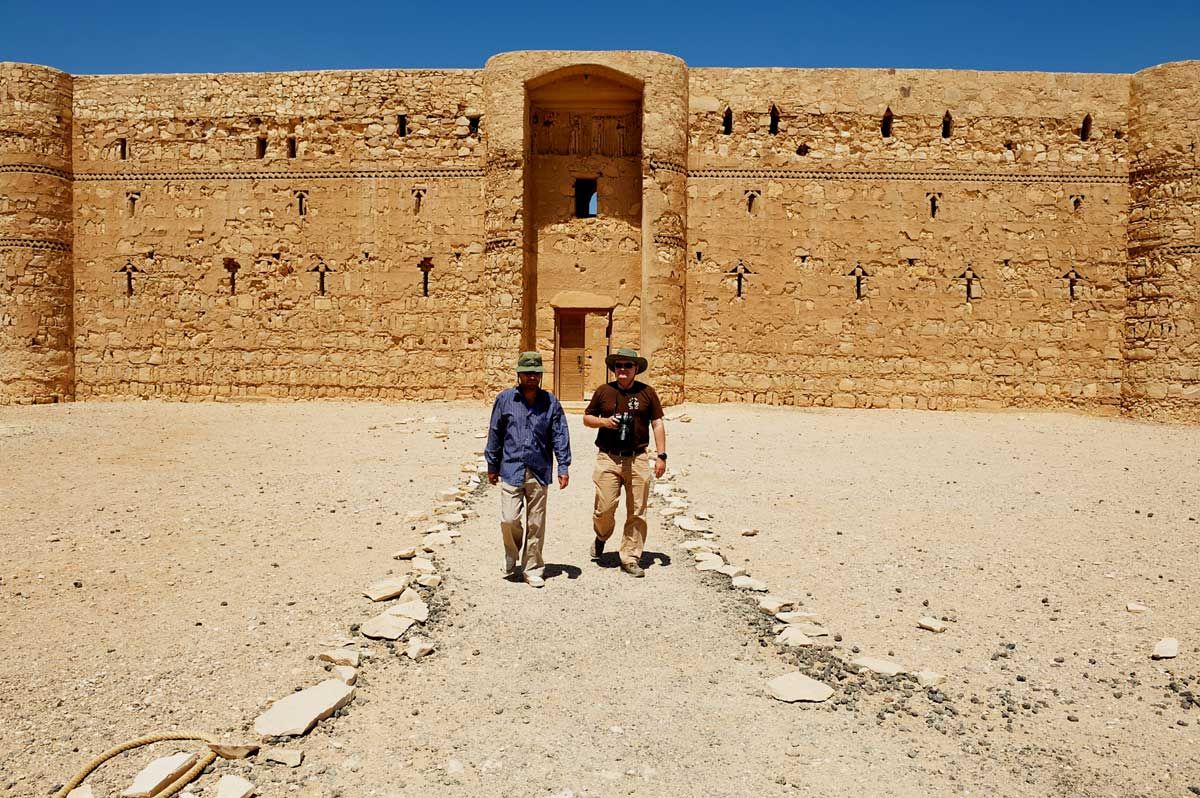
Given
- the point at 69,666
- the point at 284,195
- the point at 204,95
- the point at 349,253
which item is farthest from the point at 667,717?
the point at 204,95

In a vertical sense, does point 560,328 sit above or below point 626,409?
above

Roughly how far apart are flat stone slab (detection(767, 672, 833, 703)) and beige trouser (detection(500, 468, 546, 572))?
2.33 meters

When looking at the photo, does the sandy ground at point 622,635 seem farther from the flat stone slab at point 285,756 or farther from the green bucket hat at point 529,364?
the green bucket hat at point 529,364

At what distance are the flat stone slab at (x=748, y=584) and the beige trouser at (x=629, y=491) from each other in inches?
32.8

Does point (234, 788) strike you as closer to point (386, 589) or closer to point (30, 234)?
point (386, 589)

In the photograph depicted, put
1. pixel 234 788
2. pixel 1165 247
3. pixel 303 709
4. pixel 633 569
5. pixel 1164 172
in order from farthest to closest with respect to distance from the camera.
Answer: pixel 1164 172 → pixel 1165 247 → pixel 633 569 → pixel 303 709 → pixel 234 788

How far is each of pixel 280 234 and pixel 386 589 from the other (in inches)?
570

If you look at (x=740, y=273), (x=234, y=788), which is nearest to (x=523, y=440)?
(x=234, y=788)

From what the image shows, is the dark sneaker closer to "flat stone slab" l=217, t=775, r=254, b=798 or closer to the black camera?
the black camera

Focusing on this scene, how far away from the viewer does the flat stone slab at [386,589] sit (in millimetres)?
5312

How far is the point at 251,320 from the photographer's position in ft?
58.2

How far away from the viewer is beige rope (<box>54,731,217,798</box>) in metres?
3.01

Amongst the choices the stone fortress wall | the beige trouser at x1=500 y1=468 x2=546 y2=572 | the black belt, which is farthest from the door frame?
the beige trouser at x1=500 y1=468 x2=546 y2=572

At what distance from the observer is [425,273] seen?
57.5 ft
